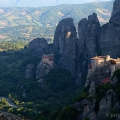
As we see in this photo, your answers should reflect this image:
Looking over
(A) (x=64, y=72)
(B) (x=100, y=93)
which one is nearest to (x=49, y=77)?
(A) (x=64, y=72)

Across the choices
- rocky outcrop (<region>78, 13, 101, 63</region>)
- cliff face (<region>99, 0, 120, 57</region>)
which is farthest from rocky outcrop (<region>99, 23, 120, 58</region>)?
rocky outcrop (<region>78, 13, 101, 63</region>)

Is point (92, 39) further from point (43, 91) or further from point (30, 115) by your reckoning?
point (30, 115)

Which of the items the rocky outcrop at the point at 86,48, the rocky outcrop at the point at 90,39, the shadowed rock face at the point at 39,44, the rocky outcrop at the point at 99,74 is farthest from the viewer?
the shadowed rock face at the point at 39,44

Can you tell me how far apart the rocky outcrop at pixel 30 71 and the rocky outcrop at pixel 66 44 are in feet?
25.6

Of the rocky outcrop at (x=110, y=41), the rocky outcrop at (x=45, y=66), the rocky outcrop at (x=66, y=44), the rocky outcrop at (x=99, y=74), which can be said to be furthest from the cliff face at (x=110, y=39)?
the rocky outcrop at (x=99, y=74)

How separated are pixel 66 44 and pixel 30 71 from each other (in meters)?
11.9

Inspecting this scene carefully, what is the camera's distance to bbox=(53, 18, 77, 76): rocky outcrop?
92000mm

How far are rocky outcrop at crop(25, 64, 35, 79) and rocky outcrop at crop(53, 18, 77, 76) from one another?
7.81m

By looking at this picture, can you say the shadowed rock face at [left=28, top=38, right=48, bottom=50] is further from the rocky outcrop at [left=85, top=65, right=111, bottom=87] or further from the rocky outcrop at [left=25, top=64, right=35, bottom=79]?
the rocky outcrop at [left=85, top=65, right=111, bottom=87]

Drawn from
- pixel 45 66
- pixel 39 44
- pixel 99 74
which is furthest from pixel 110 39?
pixel 39 44

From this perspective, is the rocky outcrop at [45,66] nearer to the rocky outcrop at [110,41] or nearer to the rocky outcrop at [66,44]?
the rocky outcrop at [66,44]

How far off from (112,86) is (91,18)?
5392 centimetres

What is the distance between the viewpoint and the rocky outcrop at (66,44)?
302 feet

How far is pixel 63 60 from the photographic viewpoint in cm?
9525
